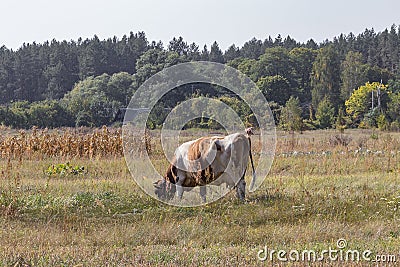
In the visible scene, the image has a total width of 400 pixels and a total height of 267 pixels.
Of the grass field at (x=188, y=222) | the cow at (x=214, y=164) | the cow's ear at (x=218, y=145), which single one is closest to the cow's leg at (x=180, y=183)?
the cow at (x=214, y=164)

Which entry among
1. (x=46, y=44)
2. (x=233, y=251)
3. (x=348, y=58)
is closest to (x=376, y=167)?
(x=233, y=251)

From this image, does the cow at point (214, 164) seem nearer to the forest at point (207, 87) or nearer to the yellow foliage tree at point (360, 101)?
the forest at point (207, 87)

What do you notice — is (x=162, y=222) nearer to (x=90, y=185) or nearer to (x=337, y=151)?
(x=90, y=185)

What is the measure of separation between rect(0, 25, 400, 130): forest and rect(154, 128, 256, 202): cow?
66.8 feet

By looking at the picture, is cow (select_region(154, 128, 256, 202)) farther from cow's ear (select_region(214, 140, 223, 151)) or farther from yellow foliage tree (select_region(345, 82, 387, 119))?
yellow foliage tree (select_region(345, 82, 387, 119))

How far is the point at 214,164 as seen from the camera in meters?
10.5

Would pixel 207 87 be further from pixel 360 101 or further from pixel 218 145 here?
pixel 360 101

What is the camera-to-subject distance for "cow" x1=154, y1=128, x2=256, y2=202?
34.3 ft

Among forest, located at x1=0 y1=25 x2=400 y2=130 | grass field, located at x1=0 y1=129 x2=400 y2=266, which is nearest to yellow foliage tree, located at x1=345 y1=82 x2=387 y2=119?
forest, located at x1=0 y1=25 x2=400 y2=130

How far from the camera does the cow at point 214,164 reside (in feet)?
34.3

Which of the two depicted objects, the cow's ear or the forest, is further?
the forest

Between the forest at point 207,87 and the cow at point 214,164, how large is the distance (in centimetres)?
2036

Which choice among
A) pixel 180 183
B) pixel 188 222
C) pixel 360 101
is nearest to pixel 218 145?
pixel 180 183

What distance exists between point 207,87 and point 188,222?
23.7 metres
